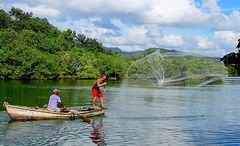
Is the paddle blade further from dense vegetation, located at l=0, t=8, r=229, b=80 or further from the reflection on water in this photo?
dense vegetation, located at l=0, t=8, r=229, b=80

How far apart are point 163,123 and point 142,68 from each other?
23.5ft

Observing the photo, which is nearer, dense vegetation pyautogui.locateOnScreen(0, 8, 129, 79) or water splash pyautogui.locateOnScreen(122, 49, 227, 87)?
water splash pyautogui.locateOnScreen(122, 49, 227, 87)

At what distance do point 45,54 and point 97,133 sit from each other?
11992 centimetres

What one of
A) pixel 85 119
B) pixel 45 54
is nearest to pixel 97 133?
pixel 85 119

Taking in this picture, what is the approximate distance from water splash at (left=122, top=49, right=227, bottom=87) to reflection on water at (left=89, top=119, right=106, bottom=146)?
356cm

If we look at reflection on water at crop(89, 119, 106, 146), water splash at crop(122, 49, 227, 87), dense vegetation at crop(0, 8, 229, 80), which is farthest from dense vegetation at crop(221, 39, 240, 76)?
dense vegetation at crop(0, 8, 229, 80)

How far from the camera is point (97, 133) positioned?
25750mm

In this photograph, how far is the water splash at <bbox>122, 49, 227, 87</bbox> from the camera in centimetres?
1353

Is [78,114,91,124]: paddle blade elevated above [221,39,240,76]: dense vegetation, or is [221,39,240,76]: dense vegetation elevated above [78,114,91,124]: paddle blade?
[221,39,240,76]: dense vegetation

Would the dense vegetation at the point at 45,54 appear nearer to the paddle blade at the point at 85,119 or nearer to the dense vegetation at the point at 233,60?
the paddle blade at the point at 85,119

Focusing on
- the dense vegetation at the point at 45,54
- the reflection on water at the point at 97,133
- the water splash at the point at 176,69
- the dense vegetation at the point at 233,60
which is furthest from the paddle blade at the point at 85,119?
the dense vegetation at the point at 45,54

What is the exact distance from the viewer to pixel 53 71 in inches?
5290

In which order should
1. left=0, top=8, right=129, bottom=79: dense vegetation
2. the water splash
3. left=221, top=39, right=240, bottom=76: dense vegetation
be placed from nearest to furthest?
left=221, top=39, right=240, bottom=76: dense vegetation → the water splash → left=0, top=8, right=129, bottom=79: dense vegetation

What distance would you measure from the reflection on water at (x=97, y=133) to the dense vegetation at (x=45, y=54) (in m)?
95.9
